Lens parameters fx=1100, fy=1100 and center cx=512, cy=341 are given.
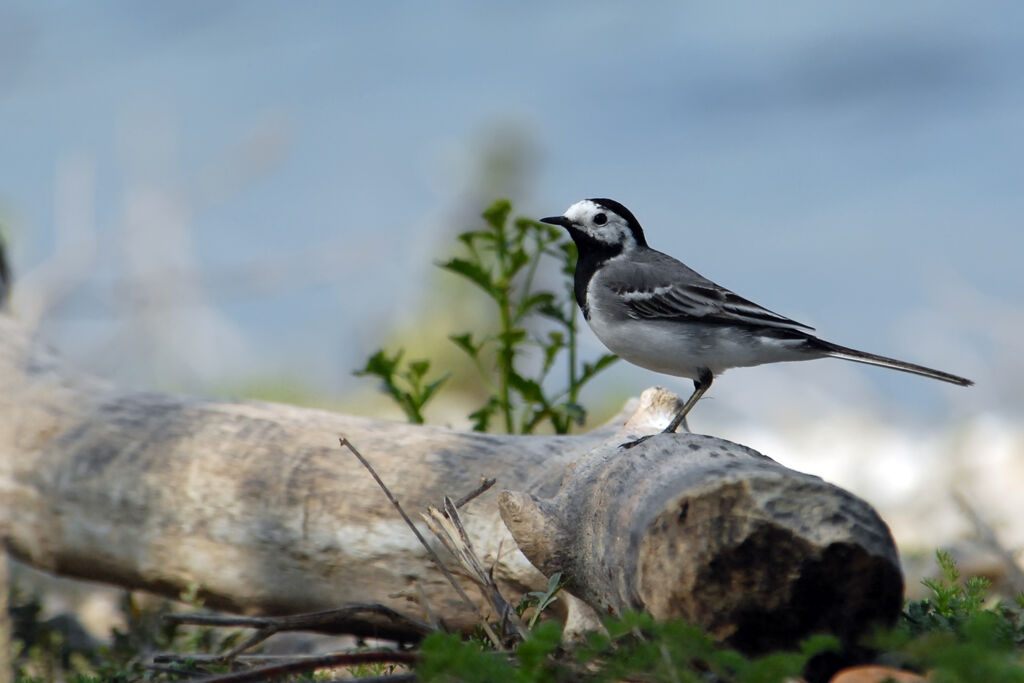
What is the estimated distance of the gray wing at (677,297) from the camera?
4.98 m

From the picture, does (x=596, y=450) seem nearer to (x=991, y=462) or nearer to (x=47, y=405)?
(x=47, y=405)

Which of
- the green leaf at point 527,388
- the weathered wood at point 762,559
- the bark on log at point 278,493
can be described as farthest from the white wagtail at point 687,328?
the weathered wood at point 762,559

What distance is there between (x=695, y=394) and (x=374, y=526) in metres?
1.64

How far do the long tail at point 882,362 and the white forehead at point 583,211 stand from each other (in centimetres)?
139

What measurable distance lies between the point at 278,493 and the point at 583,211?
210 cm

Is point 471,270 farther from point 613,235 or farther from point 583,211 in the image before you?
point 613,235

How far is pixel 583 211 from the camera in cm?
571

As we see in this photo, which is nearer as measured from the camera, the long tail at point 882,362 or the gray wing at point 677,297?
the long tail at point 882,362

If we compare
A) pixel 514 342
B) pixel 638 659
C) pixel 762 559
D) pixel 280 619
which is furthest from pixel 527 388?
pixel 638 659

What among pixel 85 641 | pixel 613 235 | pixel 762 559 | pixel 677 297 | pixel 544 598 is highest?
pixel 613 235

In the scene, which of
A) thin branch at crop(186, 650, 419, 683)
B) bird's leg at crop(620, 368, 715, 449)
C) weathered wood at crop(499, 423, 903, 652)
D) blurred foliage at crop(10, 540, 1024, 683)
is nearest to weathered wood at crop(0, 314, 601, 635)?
bird's leg at crop(620, 368, 715, 449)

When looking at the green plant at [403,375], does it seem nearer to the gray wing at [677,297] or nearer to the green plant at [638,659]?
the gray wing at [677,297]

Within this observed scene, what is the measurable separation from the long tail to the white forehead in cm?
139

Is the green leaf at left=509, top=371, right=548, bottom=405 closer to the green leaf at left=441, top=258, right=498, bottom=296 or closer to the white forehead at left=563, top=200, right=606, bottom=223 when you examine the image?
the green leaf at left=441, top=258, right=498, bottom=296
